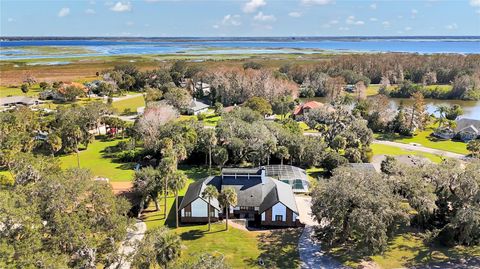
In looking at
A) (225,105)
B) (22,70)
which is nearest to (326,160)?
(225,105)

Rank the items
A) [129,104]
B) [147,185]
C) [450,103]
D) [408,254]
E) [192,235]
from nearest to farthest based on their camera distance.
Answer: [408,254], [192,235], [147,185], [129,104], [450,103]

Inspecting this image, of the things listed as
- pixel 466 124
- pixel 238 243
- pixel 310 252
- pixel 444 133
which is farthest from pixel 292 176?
pixel 466 124

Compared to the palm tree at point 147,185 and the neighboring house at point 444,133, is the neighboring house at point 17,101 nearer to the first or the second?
the palm tree at point 147,185

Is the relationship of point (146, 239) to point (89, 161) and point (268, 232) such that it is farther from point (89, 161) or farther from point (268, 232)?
point (89, 161)

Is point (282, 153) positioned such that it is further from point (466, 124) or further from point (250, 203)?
point (466, 124)

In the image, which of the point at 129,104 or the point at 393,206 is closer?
the point at 393,206

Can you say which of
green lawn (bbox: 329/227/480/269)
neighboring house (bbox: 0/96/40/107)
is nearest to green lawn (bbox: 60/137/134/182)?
green lawn (bbox: 329/227/480/269)

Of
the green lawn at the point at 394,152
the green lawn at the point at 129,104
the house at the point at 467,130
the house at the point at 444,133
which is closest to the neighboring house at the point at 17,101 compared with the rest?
the green lawn at the point at 129,104
